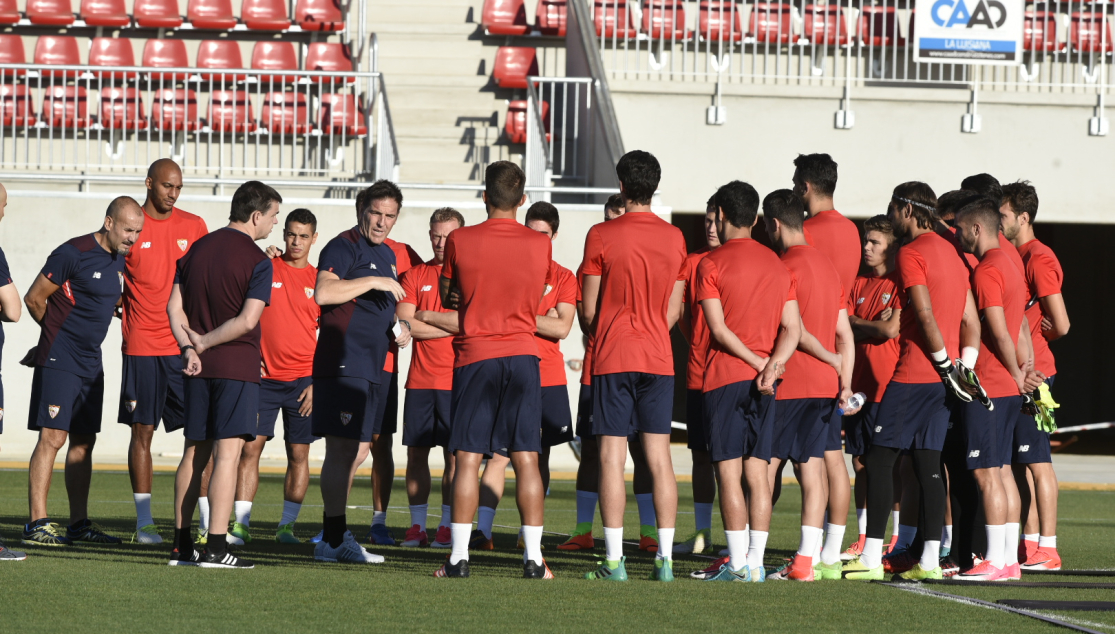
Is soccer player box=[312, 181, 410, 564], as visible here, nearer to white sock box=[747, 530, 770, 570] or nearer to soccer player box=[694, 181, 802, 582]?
soccer player box=[694, 181, 802, 582]

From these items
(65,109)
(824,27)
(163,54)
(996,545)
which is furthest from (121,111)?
(996,545)

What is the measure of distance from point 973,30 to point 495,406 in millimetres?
12376

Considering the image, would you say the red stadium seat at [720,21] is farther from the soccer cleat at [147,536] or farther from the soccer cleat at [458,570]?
the soccer cleat at [458,570]

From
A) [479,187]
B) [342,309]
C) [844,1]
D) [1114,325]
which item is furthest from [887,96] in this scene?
[342,309]

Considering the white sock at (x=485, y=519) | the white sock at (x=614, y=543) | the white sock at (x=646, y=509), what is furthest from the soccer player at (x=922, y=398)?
the white sock at (x=485, y=519)

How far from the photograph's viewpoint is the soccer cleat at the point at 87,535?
7.39 meters

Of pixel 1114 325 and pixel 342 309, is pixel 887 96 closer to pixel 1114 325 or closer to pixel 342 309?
pixel 1114 325

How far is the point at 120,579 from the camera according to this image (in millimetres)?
5867

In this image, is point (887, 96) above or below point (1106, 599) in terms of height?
above

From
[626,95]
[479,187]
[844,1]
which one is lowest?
[479,187]

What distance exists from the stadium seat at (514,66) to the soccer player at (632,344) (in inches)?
480

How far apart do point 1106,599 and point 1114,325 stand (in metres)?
18.3

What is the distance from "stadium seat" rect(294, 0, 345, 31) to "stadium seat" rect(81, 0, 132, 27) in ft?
8.18

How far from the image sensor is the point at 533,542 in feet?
20.3
